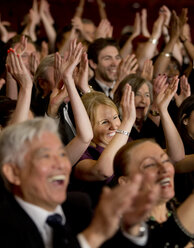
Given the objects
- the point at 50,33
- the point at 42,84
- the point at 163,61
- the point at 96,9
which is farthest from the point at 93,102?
the point at 96,9

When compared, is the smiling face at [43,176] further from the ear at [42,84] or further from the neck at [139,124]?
the neck at [139,124]

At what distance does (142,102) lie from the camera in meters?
3.41

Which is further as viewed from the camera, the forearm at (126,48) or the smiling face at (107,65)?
the forearm at (126,48)

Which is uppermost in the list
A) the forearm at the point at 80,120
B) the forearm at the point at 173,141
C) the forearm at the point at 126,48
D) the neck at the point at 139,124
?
the forearm at the point at 80,120

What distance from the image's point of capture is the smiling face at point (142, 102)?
3.40 meters

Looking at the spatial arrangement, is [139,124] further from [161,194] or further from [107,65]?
[161,194]

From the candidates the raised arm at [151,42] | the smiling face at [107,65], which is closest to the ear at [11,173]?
the smiling face at [107,65]

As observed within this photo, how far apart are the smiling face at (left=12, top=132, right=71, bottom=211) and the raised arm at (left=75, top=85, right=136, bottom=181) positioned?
575mm

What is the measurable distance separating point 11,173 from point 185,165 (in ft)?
3.76

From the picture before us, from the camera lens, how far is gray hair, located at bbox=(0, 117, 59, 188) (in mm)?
1799

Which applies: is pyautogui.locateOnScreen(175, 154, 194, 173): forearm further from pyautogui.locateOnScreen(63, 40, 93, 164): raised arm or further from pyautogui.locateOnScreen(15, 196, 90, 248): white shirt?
pyautogui.locateOnScreen(15, 196, 90, 248): white shirt

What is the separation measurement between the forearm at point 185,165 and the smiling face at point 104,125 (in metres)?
0.37

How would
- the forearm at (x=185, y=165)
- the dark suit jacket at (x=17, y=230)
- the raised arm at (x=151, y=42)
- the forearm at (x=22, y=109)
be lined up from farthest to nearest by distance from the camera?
1. the raised arm at (x=151, y=42)
2. the forearm at (x=185, y=165)
3. the forearm at (x=22, y=109)
4. the dark suit jacket at (x=17, y=230)

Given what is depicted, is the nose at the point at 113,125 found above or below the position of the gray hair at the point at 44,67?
below
